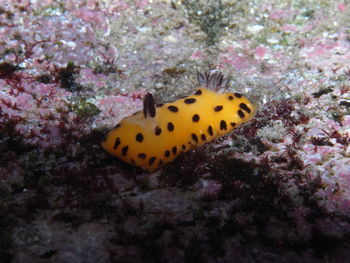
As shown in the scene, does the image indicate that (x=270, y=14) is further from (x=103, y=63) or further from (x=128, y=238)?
(x=128, y=238)

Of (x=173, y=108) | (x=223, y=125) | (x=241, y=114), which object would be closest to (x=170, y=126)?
(x=173, y=108)

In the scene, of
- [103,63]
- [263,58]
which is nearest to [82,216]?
[103,63]

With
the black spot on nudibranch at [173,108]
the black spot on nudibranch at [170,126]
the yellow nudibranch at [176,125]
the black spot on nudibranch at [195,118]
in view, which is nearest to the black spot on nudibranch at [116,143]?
the yellow nudibranch at [176,125]

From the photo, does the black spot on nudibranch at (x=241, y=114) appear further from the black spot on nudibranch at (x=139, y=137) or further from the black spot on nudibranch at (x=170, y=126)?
the black spot on nudibranch at (x=139, y=137)

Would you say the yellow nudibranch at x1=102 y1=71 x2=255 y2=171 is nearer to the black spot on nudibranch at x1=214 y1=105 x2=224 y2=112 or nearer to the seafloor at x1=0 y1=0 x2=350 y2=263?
the black spot on nudibranch at x1=214 y1=105 x2=224 y2=112

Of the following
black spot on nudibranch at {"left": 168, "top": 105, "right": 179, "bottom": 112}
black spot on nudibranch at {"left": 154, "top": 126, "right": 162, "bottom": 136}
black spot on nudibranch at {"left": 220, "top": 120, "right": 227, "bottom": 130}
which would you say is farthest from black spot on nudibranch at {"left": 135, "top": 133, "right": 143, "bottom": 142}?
black spot on nudibranch at {"left": 220, "top": 120, "right": 227, "bottom": 130}

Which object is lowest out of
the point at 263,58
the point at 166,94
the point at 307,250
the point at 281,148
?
the point at 307,250

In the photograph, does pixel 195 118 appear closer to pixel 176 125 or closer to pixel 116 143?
pixel 176 125
